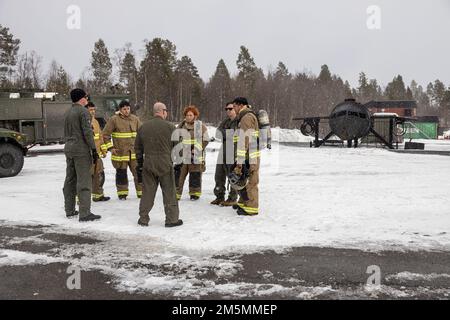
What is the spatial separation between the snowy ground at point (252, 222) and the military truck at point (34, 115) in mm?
6535

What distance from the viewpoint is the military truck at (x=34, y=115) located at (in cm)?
1686

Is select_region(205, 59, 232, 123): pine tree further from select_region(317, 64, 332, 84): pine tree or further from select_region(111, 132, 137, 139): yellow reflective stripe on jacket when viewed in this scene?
select_region(111, 132, 137, 139): yellow reflective stripe on jacket

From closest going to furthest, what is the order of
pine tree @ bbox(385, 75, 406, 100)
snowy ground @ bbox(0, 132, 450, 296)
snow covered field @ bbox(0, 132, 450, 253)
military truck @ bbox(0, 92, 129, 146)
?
1. snowy ground @ bbox(0, 132, 450, 296)
2. snow covered field @ bbox(0, 132, 450, 253)
3. military truck @ bbox(0, 92, 129, 146)
4. pine tree @ bbox(385, 75, 406, 100)

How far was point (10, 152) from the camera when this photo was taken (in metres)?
11.7

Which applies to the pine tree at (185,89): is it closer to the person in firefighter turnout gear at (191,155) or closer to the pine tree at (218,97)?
the pine tree at (218,97)

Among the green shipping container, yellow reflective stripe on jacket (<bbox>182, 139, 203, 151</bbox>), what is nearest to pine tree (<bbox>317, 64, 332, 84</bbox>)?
the green shipping container

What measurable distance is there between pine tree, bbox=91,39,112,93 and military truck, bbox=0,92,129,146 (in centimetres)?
4417

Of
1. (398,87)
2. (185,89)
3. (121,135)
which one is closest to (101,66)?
(185,89)

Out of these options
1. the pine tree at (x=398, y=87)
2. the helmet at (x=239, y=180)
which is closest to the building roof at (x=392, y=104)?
the pine tree at (x=398, y=87)

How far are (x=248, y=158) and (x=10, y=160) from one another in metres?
7.89

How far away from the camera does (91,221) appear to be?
6.66 m

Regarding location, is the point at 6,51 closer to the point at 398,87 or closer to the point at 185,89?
the point at 185,89

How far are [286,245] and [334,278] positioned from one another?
3.88ft

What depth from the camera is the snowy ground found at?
482 cm
